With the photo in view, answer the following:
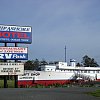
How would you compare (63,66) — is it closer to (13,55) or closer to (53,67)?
(53,67)

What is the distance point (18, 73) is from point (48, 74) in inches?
835

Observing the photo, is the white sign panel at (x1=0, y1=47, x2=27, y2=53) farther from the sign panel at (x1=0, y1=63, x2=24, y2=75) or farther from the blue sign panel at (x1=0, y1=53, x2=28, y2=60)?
the sign panel at (x1=0, y1=63, x2=24, y2=75)

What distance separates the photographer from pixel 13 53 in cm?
4441

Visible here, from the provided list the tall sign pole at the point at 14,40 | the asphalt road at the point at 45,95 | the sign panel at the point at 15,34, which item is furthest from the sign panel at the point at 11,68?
the asphalt road at the point at 45,95

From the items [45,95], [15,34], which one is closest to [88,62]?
[15,34]

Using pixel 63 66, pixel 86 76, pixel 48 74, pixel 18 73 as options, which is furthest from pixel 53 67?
pixel 18 73

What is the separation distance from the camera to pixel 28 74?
60.6 m

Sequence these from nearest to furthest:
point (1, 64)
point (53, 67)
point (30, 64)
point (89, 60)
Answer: point (1, 64)
point (53, 67)
point (30, 64)
point (89, 60)

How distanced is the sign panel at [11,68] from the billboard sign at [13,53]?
3.46 ft

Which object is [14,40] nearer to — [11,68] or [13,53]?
[13,53]

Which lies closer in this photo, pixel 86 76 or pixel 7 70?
pixel 7 70

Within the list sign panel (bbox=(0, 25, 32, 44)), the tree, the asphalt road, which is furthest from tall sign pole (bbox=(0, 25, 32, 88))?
the tree

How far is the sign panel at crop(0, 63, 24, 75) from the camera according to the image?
44.2 meters

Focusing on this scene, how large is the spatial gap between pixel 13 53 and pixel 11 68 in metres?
2.27
